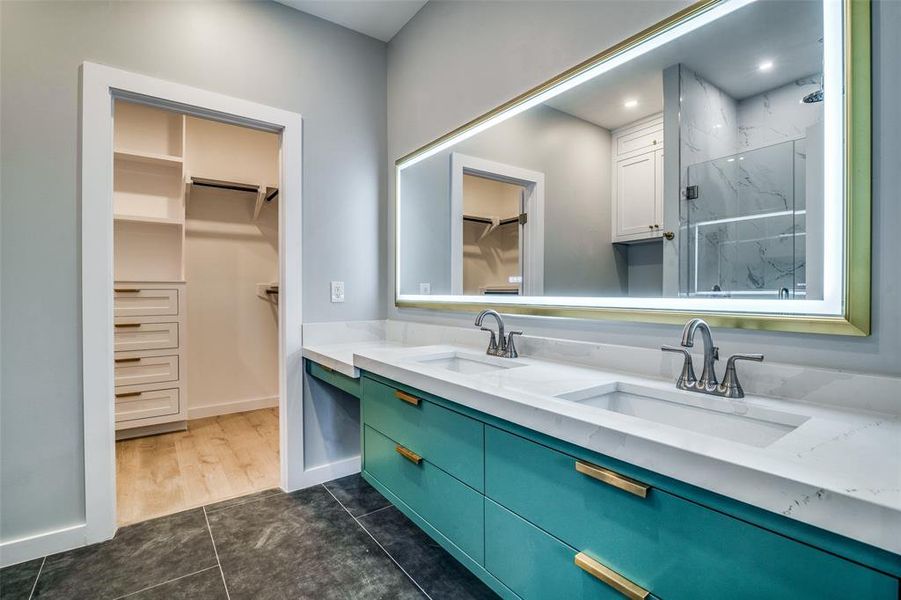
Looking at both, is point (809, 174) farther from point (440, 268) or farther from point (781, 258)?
point (440, 268)

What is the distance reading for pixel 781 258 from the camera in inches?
41.5

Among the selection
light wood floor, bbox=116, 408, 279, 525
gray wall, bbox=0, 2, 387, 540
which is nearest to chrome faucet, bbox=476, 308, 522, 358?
light wood floor, bbox=116, 408, 279, 525

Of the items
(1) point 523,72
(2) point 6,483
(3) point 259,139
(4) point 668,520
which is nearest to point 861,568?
(4) point 668,520

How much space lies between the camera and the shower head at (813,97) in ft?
3.21

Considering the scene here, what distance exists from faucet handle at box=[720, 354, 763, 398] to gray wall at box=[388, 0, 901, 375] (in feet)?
0.27

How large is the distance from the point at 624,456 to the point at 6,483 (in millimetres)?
2282

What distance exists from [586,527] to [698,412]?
0.42 m

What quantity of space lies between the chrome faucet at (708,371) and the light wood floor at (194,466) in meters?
2.19

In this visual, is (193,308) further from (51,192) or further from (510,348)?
(510,348)

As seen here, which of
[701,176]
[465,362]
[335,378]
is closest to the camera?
[701,176]

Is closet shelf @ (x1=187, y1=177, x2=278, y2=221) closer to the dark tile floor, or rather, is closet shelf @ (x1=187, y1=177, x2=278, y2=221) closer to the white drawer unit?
the white drawer unit

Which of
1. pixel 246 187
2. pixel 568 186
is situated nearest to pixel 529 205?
pixel 568 186

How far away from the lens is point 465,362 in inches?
73.7

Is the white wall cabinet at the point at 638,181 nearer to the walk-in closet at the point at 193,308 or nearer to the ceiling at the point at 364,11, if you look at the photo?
the ceiling at the point at 364,11
